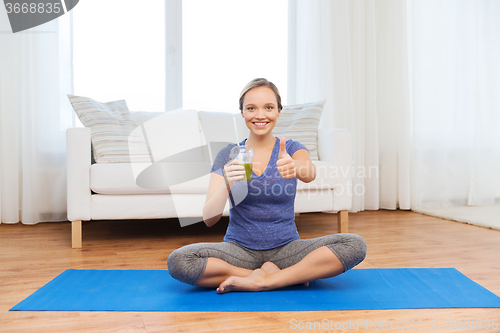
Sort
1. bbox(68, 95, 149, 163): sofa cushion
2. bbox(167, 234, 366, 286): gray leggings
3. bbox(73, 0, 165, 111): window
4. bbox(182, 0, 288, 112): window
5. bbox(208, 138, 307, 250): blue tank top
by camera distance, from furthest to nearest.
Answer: bbox(182, 0, 288, 112): window, bbox(73, 0, 165, 111): window, bbox(68, 95, 149, 163): sofa cushion, bbox(208, 138, 307, 250): blue tank top, bbox(167, 234, 366, 286): gray leggings

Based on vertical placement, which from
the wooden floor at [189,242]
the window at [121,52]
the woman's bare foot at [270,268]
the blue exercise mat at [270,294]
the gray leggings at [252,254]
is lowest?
the wooden floor at [189,242]

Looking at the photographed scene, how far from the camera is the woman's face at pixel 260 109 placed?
59.3 inches

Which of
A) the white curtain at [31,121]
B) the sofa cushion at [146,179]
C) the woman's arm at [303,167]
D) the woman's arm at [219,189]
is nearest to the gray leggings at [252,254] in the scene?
the woman's arm at [219,189]

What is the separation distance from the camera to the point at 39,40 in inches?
122

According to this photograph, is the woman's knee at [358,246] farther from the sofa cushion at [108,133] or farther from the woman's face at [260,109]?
the sofa cushion at [108,133]

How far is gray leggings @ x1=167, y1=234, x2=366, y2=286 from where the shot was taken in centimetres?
144

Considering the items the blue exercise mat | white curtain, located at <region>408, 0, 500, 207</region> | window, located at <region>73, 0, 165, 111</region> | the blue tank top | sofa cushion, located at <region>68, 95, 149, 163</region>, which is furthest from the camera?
white curtain, located at <region>408, 0, 500, 207</region>

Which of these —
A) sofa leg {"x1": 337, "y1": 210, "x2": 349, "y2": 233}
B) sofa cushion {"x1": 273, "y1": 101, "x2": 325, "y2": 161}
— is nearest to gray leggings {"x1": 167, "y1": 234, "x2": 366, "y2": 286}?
sofa leg {"x1": 337, "y1": 210, "x2": 349, "y2": 233}

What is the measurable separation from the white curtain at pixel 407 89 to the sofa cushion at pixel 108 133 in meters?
1.55

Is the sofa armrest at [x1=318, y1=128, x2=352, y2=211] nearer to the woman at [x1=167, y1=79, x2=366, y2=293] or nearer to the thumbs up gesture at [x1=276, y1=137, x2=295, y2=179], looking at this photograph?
the woman at [x1=167, y1=79, x2=366, y2=293]

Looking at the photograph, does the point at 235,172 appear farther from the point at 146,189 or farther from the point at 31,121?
the point at 31,121

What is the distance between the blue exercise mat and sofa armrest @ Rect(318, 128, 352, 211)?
951mm

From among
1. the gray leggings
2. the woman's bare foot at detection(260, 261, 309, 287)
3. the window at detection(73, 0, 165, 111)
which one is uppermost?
the window at detection(73, 0, 165, 111)

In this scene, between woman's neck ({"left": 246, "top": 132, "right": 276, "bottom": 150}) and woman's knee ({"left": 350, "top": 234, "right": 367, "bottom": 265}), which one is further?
woman's neck ({"left": 246, "top": 132, "right": 276, "bottom": 150})
